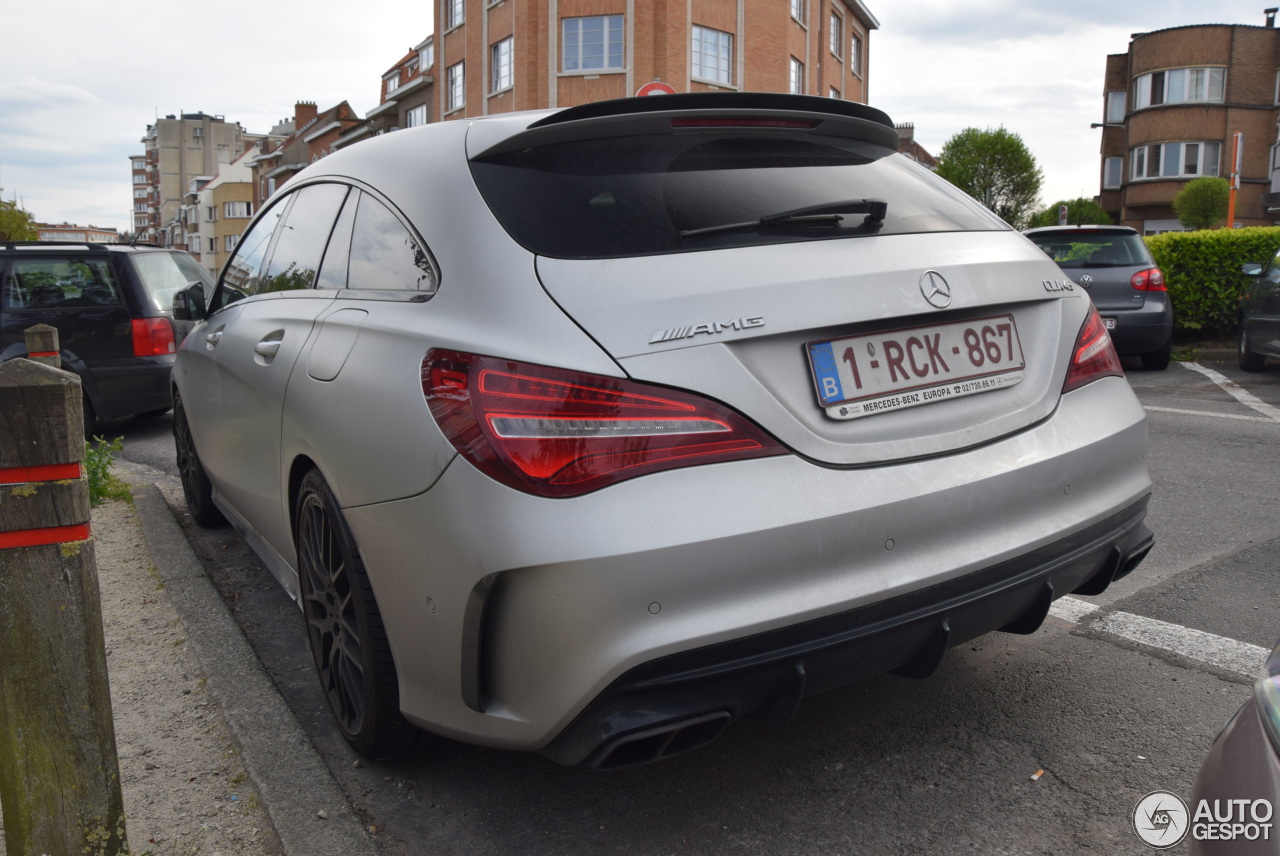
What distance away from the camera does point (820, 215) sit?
233cm

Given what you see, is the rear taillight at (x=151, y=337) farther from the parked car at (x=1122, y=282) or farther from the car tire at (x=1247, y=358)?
the car tire at (x=1247, y=358)

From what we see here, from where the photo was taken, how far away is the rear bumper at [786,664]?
6.39 feet

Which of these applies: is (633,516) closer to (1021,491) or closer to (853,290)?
(853,290)

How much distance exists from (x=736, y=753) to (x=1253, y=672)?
63.4 inches

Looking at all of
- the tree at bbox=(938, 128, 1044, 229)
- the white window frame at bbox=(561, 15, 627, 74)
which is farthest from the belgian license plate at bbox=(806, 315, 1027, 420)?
the tree at bbox=(938, 128, 1044, 229)

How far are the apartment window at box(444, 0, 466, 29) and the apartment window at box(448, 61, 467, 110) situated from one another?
1.44m

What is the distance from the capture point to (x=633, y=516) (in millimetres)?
1907

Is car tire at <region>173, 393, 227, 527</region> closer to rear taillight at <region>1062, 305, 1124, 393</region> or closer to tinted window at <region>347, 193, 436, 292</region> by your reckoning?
tinted window at <region>347, 193, 436, 292</region>

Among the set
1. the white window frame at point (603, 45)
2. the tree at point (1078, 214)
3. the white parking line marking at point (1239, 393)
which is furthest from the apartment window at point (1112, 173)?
the white parking line marking at point (1239, 393)

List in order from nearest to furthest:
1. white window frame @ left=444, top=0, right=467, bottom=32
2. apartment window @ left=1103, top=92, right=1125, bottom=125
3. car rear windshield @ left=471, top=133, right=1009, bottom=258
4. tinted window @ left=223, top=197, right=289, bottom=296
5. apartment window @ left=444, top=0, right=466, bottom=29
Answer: car rear windshield @ left=471, top=133, right=1009, bottom=258
tinted window @ left=223, top=197, right=289, bottom=296
white window frame @ left=444, top=0, right=467, bottom=32
apartment window @ left=444, top=0, right=466, bottom=29
apartment window @ left=1103, top=92, right=1125, bottom=125

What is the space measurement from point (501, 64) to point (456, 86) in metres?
4.52

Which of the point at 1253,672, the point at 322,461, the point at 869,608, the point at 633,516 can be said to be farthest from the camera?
the point at 1253,672

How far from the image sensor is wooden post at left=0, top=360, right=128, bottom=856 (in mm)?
1938

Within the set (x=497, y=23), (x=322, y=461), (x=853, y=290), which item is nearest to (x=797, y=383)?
(x=853, y=290)
